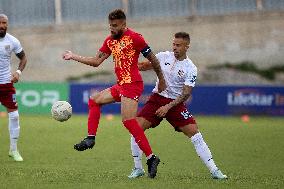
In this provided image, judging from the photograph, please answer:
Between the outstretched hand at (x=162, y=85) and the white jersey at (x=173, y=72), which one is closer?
the outstretched hand at (x=162, y=85)

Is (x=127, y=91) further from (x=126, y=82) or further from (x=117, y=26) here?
(x=117, y=26)

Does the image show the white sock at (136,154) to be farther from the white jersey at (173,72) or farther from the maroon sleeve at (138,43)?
the maroon sleeve at (138,43)

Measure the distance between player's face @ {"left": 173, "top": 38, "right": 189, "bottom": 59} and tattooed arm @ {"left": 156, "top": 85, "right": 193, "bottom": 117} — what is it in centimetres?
46

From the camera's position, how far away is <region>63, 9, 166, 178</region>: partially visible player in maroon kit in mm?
11281

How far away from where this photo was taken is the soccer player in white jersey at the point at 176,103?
38.0 ft

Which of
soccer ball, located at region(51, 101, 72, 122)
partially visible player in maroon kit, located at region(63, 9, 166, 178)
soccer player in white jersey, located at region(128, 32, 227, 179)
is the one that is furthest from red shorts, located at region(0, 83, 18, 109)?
soccer player in white jersey, located at region(128, 32, 227, 179)

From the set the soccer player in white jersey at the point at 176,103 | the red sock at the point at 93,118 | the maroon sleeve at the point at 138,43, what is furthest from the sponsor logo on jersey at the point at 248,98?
the red sock at the point at 93,118

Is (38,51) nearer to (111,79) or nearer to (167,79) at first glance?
(111,79)

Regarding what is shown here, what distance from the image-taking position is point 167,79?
11758 millimetres

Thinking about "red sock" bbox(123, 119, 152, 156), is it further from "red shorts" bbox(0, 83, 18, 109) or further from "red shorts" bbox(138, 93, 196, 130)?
"red shorts" bbox(0, 83, 18, 109)

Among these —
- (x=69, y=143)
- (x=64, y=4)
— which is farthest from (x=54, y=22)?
(x=69, y=143)

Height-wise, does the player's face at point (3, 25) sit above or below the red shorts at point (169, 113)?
above

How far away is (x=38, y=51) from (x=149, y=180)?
83.7 ft

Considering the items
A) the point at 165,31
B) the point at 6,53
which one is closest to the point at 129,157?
the point at 6,53
